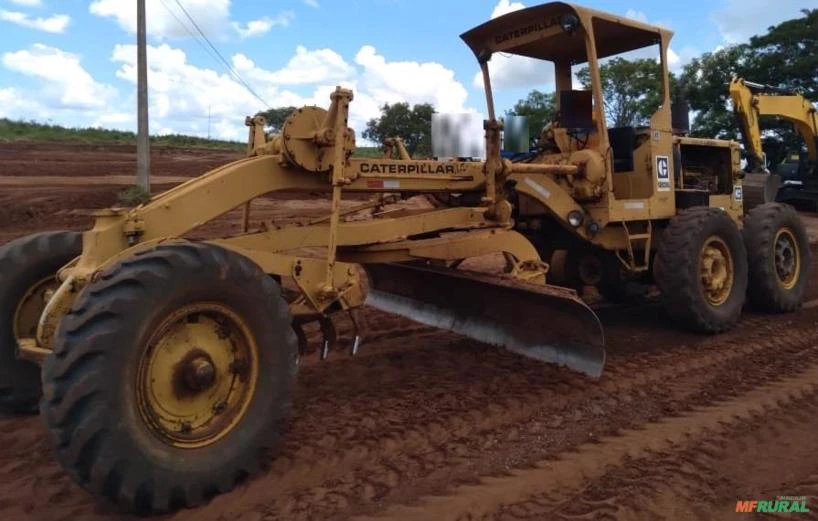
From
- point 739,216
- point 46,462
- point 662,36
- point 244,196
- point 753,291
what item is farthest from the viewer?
point 739,216

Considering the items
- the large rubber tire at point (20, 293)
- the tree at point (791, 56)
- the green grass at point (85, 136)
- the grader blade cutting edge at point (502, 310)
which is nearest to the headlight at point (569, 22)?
the grader blade cutting edge at point (502, 310)

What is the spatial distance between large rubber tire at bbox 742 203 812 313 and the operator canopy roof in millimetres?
2345

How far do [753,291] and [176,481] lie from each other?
6.63 meters

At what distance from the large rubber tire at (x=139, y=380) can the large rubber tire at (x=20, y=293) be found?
1472mm

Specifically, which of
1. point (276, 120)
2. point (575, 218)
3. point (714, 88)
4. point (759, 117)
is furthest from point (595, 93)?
point (714, 88)

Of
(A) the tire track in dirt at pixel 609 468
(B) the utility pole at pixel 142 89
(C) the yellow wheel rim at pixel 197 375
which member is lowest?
(A) the tire track in dirt at pixel 609 468

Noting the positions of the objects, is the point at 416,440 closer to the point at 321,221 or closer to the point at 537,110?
the point at 321,221

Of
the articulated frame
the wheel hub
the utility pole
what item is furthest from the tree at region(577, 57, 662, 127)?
the utility pole

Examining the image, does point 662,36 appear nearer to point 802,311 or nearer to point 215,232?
point 802,311

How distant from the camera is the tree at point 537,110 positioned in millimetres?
7605

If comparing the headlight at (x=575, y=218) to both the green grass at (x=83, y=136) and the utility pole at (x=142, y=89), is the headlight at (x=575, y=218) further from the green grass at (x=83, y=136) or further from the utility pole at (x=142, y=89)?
the green grass at (x=83, y=136)

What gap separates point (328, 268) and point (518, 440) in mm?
1547

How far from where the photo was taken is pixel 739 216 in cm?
845

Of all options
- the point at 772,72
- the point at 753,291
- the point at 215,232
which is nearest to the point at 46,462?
the point at 753,291
